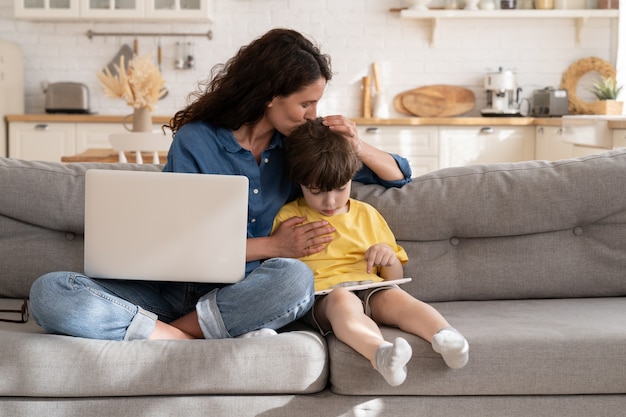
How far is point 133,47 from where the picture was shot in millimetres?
6129

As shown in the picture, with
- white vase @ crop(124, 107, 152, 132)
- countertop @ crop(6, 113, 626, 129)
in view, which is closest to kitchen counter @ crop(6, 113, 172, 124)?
countertop @ crop(6, 113, 626, 129)

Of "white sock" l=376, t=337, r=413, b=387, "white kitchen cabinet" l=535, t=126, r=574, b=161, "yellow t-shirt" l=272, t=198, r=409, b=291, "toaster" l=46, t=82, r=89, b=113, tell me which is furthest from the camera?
"toaster" l=46, t=82, r=89, b=113

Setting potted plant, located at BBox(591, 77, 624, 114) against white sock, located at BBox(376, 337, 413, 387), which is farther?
potted plant, located at BBox(591, 77, 624, 114)

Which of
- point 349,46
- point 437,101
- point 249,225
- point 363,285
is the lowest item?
point 363,285

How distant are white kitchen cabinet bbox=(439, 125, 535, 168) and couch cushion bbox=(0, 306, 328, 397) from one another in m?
3.87

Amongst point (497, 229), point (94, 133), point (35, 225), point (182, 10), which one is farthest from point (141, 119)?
point (497, 229)

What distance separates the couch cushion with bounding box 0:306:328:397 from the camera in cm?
184

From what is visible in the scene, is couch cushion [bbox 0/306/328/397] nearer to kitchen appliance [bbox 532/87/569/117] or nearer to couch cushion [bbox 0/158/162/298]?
couch cushion [bbox 0/158/162/298]

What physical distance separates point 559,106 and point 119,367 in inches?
177

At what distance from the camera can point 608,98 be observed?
17.7 feet

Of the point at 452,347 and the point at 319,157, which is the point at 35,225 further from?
the point at 452,347

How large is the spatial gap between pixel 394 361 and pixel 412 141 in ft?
13.2

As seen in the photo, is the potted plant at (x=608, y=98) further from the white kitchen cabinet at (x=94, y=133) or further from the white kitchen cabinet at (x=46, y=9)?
the white kitchen cabinet at (x=46, y=9)

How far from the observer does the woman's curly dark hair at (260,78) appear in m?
2.29
